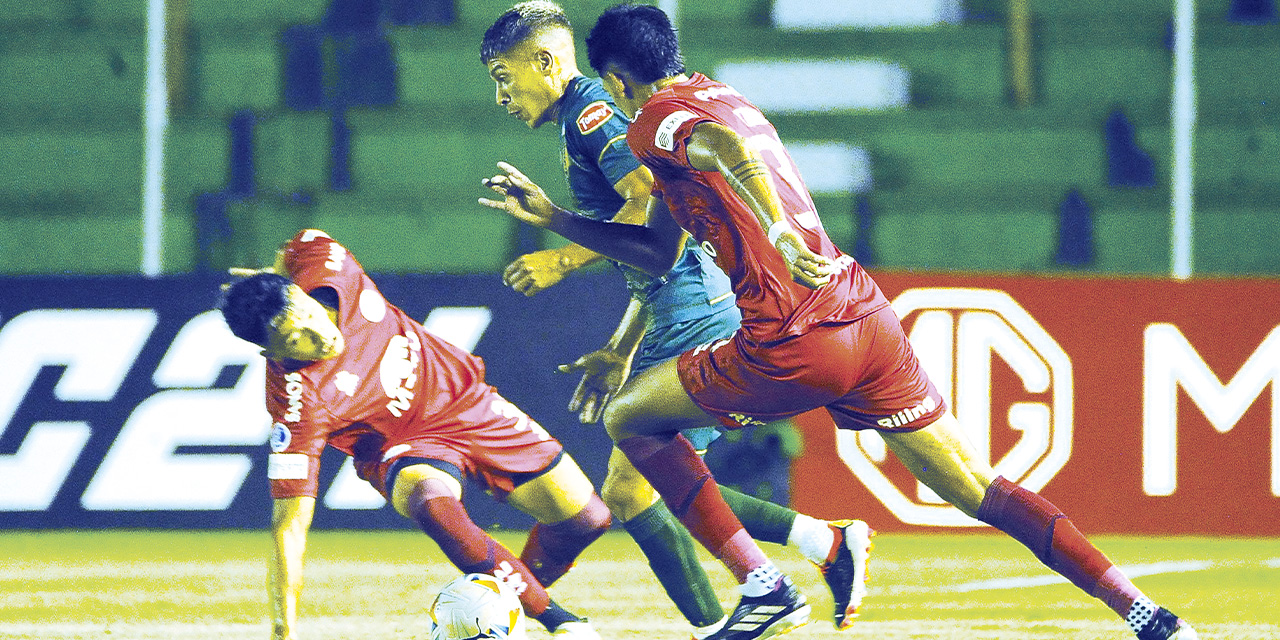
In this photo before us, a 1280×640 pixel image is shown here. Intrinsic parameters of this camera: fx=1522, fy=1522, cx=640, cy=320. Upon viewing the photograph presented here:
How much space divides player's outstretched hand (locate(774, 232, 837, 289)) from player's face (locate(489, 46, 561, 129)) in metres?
1.18

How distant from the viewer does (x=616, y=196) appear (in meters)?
4.57

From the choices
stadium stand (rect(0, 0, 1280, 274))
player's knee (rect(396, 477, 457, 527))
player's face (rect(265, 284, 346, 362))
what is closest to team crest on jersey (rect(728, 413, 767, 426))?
player's knee (rect(396, 477, 457, 527))

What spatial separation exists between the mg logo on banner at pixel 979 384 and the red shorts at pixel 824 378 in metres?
3.30

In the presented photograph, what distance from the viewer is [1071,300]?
24.1 ft

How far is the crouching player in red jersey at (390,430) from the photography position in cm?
404

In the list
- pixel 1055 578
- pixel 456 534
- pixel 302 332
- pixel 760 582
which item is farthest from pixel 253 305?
pixel 1055 578

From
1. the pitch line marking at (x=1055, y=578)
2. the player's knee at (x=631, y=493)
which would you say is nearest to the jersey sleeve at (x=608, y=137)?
the player's knee at (x=631, y=493)

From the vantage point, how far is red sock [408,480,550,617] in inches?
159

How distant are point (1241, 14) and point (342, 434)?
281 inches

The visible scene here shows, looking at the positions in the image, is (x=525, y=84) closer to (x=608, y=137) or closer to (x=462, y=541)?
(x=608, y=137)

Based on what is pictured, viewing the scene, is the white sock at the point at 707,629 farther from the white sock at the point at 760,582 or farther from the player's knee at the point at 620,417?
the player's knee at the point at 620,417

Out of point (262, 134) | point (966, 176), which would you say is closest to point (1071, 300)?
point (966, 176)

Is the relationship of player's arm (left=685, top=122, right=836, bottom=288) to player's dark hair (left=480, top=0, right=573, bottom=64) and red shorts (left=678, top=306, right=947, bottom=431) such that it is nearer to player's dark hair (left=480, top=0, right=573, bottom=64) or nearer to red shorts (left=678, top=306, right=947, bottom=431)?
red shorts (left=678, top=306, right=947, bottom=431)

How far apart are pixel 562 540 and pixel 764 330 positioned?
113cm
